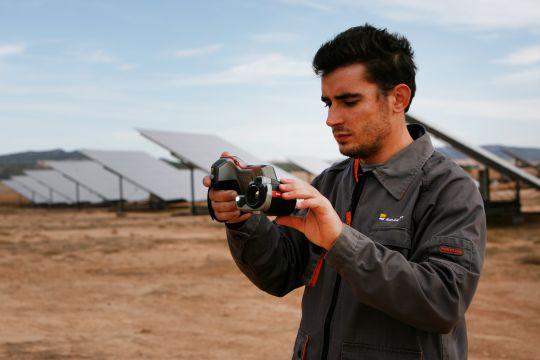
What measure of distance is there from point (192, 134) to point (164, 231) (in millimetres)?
7888

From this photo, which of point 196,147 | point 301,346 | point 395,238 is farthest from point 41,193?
point 395,238

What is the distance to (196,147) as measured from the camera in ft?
68.6

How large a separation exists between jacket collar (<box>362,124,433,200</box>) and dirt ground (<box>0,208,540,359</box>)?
358 cm

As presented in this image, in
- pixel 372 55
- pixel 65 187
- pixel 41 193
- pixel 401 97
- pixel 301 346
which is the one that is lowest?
pixel 41 193

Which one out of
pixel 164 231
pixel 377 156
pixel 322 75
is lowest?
pixel 164 231

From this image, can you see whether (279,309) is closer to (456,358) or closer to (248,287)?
(248,287)

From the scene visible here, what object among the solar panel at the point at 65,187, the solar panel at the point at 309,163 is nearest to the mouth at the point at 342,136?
the solar panel at the point at 309,163

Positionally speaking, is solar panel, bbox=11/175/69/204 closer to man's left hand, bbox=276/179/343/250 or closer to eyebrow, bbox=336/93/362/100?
eyebrow, bbox=336/93/362/100

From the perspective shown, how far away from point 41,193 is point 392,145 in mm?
36004

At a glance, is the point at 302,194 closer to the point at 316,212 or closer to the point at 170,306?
the point at 316,212

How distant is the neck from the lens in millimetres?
1767

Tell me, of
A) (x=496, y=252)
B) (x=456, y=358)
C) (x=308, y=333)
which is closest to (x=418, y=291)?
(x=456, y=358)

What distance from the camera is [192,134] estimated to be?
23.1 meters

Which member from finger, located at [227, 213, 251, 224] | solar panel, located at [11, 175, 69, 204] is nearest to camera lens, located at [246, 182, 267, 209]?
finger, located at [227, 213, 251, 224]
